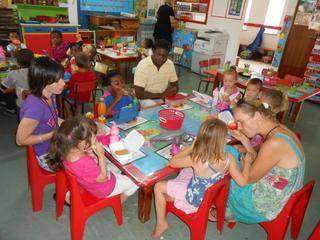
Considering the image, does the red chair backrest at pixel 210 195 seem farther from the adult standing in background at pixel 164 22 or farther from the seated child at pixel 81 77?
the adult standing in background at pixel 164 22

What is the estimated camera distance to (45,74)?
196cm

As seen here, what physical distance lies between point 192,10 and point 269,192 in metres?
7.06

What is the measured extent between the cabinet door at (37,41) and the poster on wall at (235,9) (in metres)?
4.97

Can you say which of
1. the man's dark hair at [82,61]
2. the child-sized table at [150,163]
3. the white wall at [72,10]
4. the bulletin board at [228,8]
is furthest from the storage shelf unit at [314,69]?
the white wall at [72,10]

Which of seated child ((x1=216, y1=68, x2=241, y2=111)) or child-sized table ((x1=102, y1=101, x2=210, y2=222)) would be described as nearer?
child-sized table ((x1=102, y1=101, x2=210, y2=222))

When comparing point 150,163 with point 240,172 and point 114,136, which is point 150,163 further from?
point 240,172

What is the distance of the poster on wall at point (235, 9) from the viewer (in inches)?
261

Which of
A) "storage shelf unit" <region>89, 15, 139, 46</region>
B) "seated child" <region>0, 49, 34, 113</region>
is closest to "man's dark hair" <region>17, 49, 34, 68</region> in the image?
"seated child" <region>0, 49, 34, 113</region>

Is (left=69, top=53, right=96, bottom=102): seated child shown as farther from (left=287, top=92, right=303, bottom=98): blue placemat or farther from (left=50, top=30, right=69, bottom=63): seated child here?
(left=287, top=92, right=303, bottom=98): blue placemat

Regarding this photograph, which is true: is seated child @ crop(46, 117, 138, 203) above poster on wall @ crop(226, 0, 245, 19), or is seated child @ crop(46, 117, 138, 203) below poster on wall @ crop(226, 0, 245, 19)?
below

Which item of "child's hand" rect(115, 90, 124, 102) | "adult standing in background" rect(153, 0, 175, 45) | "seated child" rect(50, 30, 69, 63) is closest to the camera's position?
"child's hand" rect(115, 90, 124, 102)

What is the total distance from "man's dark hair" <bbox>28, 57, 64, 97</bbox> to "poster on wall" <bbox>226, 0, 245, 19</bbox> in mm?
6068

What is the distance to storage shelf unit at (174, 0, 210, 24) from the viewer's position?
7.45m

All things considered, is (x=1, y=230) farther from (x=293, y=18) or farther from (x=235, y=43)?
(x=293, y=18)
